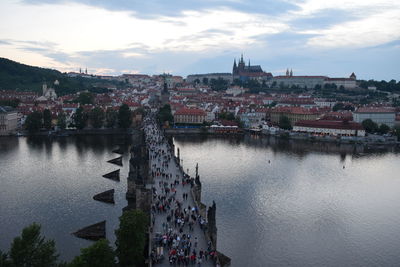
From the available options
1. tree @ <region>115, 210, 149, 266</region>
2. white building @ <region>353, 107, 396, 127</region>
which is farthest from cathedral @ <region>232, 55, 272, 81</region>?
tree @ <region>115, 210, 149, 266</region>

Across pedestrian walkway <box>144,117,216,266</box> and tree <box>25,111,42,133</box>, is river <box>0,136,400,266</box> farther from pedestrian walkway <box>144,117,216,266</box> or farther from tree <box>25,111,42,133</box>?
tree <box>25,111,42,133</box>

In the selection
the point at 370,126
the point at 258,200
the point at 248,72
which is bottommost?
the point at 258,200

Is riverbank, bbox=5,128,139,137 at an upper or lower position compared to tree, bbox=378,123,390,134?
lower

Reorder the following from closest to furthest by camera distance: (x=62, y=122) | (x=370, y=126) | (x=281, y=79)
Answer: (x=62, y=122), (x=370, y=126), (x=281, y=79)

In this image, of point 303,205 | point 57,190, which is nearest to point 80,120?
point 57,190

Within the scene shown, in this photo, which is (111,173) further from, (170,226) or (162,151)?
(170,226)

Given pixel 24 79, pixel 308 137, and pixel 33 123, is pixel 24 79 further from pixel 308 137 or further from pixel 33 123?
pixel 308 137

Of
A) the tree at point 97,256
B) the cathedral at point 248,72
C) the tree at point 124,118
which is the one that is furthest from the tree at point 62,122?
the cathedral at point 248,72
